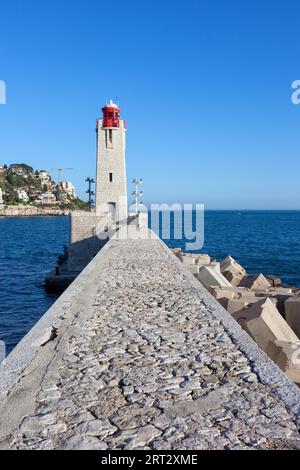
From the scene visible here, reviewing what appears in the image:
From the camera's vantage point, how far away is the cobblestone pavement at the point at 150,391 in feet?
9.11

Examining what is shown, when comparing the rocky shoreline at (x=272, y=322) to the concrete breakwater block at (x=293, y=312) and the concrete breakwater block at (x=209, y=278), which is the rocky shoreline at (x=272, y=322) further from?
the concrete breakwater block at (x=209, y=278)

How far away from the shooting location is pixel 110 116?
2298 centimetres

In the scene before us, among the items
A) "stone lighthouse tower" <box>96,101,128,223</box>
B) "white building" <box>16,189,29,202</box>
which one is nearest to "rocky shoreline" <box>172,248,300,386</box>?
"stone lighthouse tower" <box>96,101,128,223</box>

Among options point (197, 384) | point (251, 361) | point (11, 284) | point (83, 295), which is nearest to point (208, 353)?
point (251, 361)

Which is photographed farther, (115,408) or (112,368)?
(112,368)

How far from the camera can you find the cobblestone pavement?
2.78 meters

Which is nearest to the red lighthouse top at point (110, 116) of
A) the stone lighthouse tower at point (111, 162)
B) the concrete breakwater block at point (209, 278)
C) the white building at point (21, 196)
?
the stone lighthouse tower at point (111, 162)

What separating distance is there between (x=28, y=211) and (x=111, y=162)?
107 m

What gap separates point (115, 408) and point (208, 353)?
1330 mm

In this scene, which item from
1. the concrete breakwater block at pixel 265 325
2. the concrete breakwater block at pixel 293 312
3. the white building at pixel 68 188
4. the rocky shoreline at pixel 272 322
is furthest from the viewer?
the white building at pixel 68 188

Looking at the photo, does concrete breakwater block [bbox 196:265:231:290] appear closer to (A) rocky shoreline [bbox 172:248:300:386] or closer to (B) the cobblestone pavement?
(A) rocky shoreline [bbox 172:248:300:386]

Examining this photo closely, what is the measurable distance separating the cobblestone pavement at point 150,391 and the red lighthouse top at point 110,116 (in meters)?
18.3

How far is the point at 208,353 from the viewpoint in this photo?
13.9 feet
